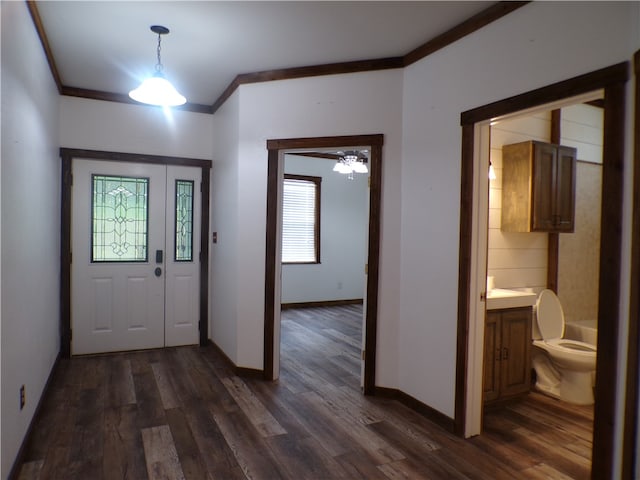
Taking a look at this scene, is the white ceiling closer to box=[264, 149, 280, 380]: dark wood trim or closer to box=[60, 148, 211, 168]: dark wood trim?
box=[60, 148, 211, 168]: dark wood trim

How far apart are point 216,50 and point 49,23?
45.8 inches

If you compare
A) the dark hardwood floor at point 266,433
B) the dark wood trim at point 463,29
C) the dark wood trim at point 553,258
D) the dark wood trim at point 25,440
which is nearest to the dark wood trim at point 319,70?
the dark wood trim at point 463,29

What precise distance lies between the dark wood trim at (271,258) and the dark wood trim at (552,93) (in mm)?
1694

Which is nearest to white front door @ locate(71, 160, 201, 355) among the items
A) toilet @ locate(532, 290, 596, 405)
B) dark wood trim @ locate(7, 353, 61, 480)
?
dark wood trim @ locate(7, 353, 61, 480)

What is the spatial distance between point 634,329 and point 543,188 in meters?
2.00

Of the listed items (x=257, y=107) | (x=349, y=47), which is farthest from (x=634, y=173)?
(x=257, y=107)

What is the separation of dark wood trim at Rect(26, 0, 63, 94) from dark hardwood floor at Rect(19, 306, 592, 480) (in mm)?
2739

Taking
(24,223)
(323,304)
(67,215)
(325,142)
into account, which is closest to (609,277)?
(325,142)

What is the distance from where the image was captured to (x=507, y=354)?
3.32 meters

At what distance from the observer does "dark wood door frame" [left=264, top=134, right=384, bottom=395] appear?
343 cm

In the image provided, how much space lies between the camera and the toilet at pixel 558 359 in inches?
132

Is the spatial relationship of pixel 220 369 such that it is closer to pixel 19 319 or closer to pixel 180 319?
pixel 180 319

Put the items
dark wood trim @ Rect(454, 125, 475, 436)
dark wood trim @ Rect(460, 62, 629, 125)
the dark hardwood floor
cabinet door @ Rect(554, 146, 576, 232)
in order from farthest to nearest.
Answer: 1. cabinet door @ Rect(554, 146, 576, 232)
2. dark wood trim @ Rect(454, 125, 475, 436)
3. the dark hardwood floor
4. dark wood trim @ Rect(460, 62, 629, 125)

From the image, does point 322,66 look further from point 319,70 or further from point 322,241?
point 322,241
